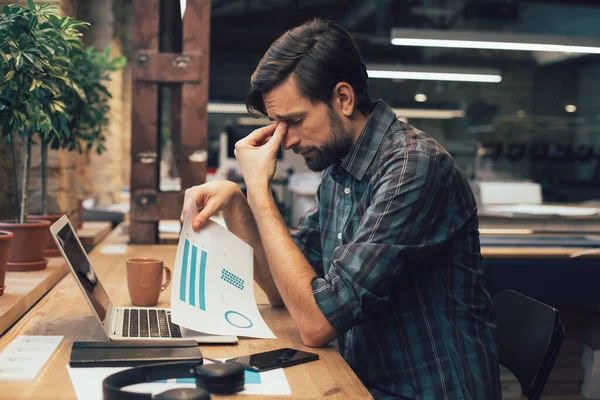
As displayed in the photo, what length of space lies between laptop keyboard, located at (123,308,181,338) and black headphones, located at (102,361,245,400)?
257 mm

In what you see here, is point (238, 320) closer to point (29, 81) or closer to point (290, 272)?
point (290, 272)

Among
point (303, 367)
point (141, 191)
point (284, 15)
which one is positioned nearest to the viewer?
point (303, 367)

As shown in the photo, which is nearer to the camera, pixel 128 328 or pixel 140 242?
pixel 128 328

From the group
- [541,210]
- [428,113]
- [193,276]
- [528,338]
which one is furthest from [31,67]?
[428,113]

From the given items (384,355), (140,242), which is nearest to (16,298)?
(384,355)

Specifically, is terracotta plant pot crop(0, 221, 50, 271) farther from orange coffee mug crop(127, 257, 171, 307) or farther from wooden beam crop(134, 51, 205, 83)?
wooden beam crop(134, 51, 205, 83)

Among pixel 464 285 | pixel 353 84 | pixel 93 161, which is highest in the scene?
pixel 353 84

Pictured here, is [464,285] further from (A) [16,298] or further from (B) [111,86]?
(B) [111,86]

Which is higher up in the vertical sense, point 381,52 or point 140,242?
point 381,52

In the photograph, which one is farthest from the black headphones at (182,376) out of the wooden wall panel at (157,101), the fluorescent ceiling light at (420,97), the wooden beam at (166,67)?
the fluorescent ceiling light at (420,97)

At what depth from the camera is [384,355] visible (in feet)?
5.01

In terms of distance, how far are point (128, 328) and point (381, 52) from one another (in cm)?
810

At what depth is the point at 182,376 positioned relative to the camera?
1.18 meters

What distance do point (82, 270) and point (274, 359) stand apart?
1.57ft
